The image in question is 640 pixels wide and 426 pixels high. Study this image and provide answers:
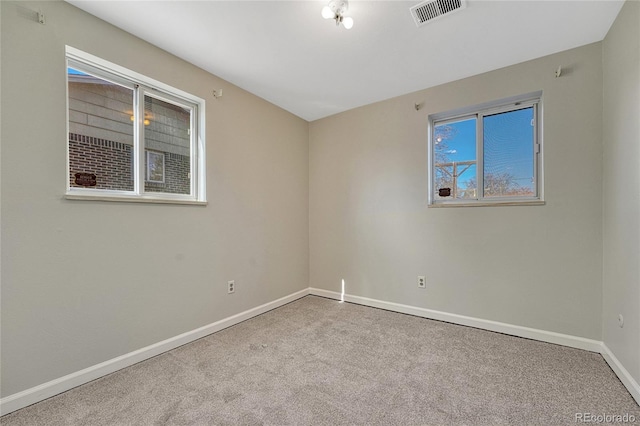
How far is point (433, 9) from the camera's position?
1.80 m

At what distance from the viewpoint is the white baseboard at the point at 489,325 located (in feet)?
7.21

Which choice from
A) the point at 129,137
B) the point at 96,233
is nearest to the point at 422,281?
the point at 96,233

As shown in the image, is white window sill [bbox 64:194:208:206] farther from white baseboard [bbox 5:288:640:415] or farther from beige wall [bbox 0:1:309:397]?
white baseboard [bbox 5:288:640:415]

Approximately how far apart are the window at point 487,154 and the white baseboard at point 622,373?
4.05 ft

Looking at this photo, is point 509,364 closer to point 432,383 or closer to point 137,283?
point 432,383

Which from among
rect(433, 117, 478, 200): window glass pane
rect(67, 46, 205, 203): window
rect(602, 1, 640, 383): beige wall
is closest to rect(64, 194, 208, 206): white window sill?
rect(67, 46, 205, 203): window

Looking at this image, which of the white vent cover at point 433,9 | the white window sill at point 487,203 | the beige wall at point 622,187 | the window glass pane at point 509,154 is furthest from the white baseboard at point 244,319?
the white vent cover at point 433,9

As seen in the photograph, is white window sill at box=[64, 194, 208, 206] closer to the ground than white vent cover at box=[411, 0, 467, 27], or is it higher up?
closer to the ground

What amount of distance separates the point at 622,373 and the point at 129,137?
12.7 feet

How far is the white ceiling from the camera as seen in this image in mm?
1797

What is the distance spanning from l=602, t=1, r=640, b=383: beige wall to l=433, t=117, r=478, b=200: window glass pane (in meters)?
0.96

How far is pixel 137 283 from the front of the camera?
207cm

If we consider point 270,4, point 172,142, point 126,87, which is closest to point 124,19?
point 126,87

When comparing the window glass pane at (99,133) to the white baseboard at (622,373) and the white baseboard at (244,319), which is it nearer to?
the white baseboard at (244,319)
